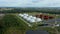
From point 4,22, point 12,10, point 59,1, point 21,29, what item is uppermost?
point 59,1

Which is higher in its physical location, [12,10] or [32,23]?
[12,10]

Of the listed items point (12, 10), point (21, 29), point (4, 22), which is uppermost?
point (12, 10)

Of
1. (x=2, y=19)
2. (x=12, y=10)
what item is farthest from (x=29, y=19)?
(x=2, y=19)

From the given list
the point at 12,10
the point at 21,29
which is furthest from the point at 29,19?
the point at 12,10

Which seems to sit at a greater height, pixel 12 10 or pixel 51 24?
pixel 12 10

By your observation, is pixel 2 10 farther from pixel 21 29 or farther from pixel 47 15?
pixel 47 15

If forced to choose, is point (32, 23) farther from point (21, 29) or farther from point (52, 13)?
point (52, 13)

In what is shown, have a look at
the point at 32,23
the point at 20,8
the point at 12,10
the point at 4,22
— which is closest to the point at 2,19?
the point at 4,22

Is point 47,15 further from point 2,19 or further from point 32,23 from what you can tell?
point 2,19
